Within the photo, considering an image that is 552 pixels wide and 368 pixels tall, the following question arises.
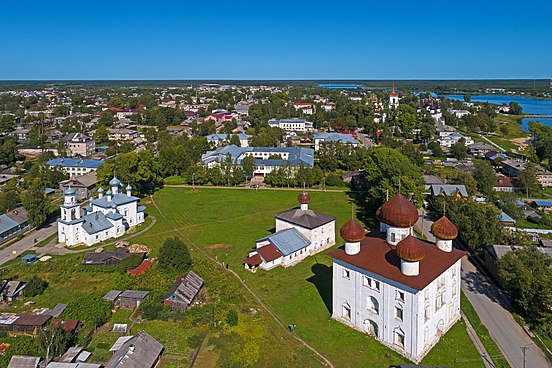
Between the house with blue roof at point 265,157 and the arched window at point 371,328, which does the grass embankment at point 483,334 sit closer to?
the arched window at point 371,328

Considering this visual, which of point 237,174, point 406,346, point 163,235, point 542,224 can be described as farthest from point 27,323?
point 542,224

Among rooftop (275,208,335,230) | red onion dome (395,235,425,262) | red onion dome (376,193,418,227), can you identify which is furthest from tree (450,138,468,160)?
red onion dome (395,235,425,262)

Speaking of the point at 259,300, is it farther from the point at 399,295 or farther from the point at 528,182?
the point at 528,182

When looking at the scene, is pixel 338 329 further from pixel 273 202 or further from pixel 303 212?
pixel 273 202

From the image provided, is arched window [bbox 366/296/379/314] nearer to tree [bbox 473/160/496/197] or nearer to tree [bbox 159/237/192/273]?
tree [bbox 159/237/192/273]

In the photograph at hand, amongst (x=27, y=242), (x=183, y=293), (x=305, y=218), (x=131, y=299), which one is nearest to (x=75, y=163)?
(x=27, y=242)

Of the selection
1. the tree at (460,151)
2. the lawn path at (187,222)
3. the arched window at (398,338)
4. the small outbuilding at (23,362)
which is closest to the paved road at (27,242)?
the lawn path at (187,222)
